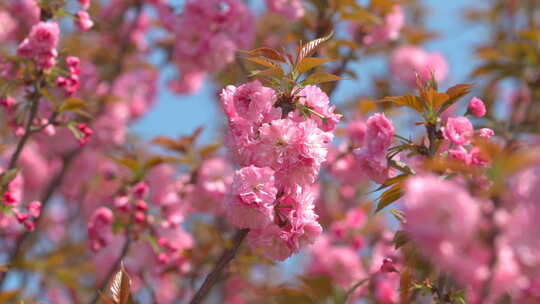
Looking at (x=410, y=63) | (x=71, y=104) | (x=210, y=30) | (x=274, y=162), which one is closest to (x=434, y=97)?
(x=274, y=162)

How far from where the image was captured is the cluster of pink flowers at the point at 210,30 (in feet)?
13.0

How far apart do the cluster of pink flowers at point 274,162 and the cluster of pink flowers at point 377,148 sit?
125mm

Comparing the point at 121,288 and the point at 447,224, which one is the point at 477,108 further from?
the point at 121,288

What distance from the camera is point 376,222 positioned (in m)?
5.05

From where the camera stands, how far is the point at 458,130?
6.27ft

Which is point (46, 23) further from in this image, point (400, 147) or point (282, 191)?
point (400, 147)

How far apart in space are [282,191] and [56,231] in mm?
4697

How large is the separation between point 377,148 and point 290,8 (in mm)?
2172

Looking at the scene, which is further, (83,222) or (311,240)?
(83,222)

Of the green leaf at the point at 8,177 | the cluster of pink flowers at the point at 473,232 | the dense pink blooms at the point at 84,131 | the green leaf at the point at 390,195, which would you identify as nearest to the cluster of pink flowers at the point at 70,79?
the dense pink blooms at the point at 84,131

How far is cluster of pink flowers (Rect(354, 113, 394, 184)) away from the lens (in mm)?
1951

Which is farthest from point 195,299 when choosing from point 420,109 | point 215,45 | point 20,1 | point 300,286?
point 20,1

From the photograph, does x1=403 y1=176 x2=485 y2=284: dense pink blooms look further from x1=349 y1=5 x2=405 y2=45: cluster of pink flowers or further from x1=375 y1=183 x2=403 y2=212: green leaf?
x1=349 y1=5 x2=405 y2=45: cluster of pink flowers

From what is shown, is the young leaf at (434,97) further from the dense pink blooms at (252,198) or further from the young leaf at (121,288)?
the young leaf at (121,288)
